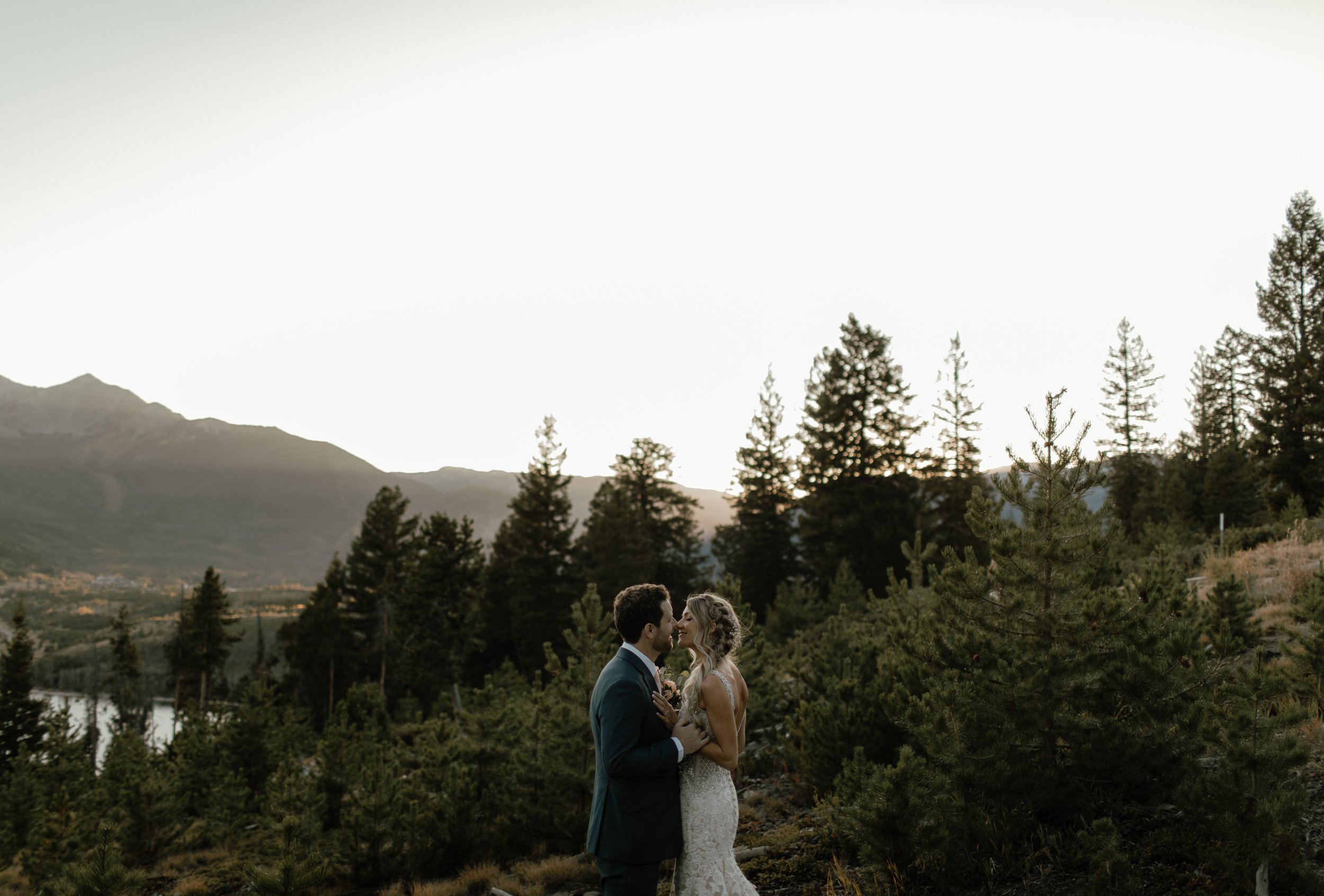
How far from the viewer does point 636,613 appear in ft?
14.0

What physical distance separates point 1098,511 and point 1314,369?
3019cm

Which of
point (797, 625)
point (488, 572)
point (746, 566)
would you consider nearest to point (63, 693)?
point (488, 572)

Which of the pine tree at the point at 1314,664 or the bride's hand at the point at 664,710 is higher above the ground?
the bride's hand at the point at 664,710

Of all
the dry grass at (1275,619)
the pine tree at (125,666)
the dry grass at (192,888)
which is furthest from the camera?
the pine tree at (125,666)

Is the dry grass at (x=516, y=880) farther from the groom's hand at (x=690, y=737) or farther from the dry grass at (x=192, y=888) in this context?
the groom's hand at (x=690, y=737)

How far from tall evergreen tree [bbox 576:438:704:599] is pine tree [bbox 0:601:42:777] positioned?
26.3 m

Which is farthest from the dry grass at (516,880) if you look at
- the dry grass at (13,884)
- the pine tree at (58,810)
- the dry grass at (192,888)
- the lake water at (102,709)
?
the lake water at (102,709)

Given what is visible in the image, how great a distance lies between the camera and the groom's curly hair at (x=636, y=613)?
14.0 feet

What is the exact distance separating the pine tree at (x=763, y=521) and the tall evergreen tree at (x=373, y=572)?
66.8ft

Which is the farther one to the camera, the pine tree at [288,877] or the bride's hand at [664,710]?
the pine tree at [288,877]

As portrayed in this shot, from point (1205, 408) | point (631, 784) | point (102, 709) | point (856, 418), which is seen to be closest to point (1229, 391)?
point (1205, 408)

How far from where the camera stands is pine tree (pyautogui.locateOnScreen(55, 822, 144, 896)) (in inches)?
341

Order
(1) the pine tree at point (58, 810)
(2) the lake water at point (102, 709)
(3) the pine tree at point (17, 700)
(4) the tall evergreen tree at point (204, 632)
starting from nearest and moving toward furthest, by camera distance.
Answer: (1) the pine tree at point (58, 810)
(3) the pine tree at point (17, 700)
(4) the tall evergreen tree at point (204, 632)
(2) the lake water at point (102, 709)

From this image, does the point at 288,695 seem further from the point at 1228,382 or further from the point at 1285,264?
the point at 1228,382
